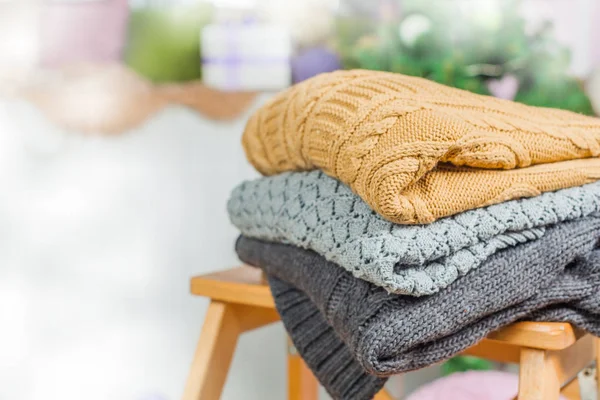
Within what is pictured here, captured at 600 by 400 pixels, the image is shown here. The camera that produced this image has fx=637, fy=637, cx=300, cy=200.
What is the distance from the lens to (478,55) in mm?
989

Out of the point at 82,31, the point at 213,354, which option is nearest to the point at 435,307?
the point at 213,354

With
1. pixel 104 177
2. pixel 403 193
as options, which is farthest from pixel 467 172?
pixel 104 177

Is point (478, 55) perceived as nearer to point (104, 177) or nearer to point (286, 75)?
point (286, 75)

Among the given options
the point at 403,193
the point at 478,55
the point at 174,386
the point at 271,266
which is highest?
the point at 478,55

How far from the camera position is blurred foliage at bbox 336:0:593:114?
0.97m

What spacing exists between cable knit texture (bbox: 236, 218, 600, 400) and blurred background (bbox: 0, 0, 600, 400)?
0.35 metres

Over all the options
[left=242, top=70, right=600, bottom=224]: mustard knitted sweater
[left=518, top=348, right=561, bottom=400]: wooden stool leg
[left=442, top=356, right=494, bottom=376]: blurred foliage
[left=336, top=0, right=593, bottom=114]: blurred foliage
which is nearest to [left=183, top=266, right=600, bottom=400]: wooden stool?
[left=518, top=348, right=561, bottom=400]: wooden stool leg

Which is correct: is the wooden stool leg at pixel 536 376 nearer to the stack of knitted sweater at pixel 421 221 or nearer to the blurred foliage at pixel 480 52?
the stack of knitted sweater at pixel 421 221

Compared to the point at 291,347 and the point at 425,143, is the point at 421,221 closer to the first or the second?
the point at 425,143

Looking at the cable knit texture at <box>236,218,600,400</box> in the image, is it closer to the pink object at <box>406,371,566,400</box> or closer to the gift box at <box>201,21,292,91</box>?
the pink object at <box>406,371,566,400</box>

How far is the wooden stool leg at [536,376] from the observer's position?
0.48 m

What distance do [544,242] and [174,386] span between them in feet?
1.98

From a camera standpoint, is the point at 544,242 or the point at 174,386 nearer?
the point at 544,242

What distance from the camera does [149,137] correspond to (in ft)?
2.83
